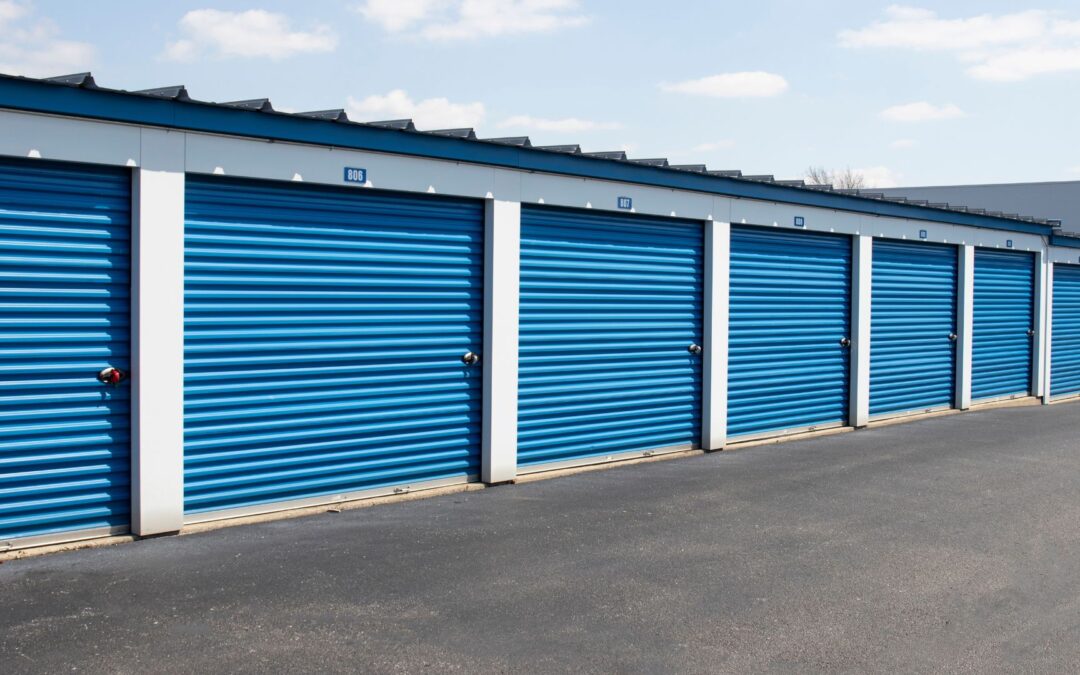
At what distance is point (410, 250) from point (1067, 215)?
124ft

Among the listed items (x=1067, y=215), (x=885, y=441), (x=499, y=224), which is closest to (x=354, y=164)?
(x=499, y=224)

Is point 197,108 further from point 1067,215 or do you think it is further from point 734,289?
point 1067,215

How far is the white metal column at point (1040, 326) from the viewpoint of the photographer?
64.0 ft

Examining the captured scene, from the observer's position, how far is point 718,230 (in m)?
12.6

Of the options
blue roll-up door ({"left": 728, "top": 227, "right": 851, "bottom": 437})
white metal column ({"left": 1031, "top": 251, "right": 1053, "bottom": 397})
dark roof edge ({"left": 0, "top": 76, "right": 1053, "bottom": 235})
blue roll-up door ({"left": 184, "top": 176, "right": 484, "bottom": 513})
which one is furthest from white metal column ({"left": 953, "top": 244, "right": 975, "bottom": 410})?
blue roll-up door ({"left": 184, "top": 176, "right": 484, "bottom": 513})

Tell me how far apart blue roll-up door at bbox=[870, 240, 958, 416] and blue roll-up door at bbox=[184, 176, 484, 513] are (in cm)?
777

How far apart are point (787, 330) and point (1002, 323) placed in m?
6.96

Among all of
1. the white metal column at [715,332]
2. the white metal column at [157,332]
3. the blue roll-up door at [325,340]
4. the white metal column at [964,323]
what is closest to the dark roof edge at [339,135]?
the white metal column at [157,332]

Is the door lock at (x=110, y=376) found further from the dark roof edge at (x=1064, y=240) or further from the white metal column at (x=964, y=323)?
the dark roof edge at (x=1064, y=240)

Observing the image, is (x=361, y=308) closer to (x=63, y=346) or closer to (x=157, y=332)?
(x=157, y=332)

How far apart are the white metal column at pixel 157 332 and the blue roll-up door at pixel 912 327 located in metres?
10.6

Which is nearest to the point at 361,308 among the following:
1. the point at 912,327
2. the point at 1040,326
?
the point at 912,327

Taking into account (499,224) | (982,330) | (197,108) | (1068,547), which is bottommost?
(1068,547)

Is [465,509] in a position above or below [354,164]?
below
